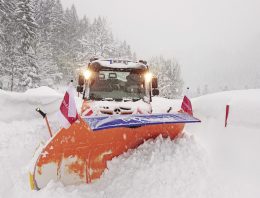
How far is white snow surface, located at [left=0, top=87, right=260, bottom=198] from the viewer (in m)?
4.54

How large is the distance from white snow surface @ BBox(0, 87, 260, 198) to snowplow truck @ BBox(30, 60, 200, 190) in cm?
16

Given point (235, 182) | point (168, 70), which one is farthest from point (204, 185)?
point (168, 70)

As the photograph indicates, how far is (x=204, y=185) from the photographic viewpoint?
4461 mm

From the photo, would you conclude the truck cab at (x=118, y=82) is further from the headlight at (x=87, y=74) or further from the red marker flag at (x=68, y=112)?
the red marker flag at (x=68, y=112)

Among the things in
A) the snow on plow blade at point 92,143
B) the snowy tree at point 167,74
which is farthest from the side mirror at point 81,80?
the snowy tree at point 167,74

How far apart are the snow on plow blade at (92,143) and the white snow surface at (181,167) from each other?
14 cm

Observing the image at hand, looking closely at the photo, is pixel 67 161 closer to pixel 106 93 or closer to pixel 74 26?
pixel 106 93

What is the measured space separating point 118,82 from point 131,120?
9.47 feet

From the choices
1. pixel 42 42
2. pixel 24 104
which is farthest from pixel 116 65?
pixel 42 42

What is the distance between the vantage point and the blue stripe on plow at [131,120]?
423 centimetres

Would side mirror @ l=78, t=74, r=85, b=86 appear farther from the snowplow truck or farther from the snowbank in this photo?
the snowbank

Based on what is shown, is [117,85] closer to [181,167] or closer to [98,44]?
[181,167]

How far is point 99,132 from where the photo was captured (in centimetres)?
501

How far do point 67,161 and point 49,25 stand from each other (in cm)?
5189
